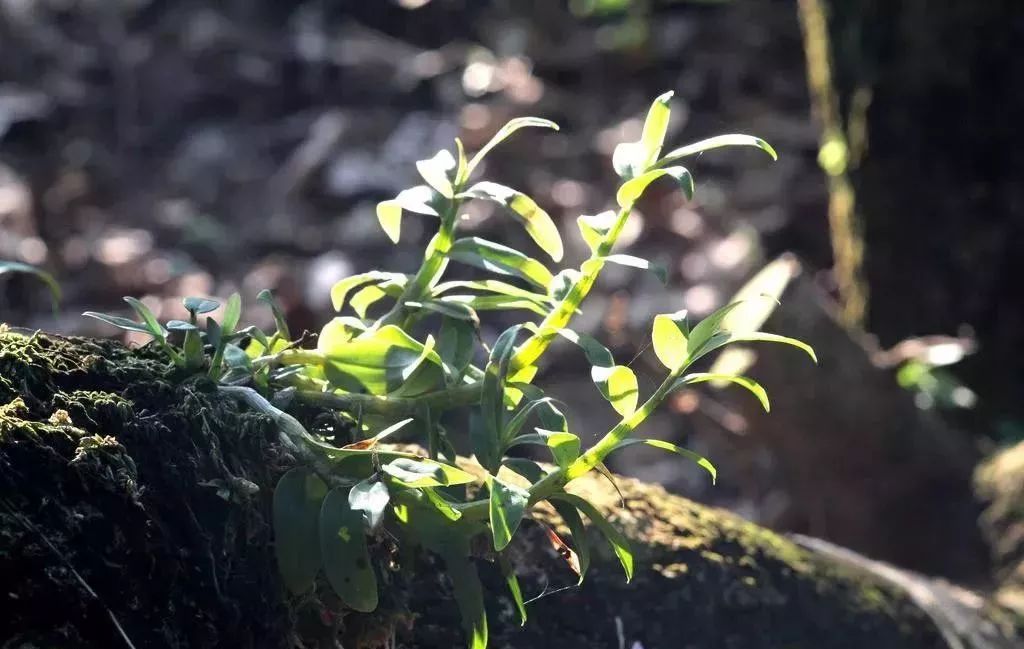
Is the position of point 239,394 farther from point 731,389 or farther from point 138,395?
point 731,389

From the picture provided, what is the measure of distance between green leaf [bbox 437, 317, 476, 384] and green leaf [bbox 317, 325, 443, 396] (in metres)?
0.04

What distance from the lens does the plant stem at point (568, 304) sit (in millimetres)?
910

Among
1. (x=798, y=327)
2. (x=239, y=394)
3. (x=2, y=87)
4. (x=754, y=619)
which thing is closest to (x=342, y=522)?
(x=239, y=394)

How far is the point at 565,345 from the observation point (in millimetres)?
3395

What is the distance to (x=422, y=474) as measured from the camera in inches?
31.0

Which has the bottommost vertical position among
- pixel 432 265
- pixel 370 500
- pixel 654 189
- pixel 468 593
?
pixel 654 189

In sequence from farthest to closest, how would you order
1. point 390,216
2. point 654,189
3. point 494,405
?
point 654,189 → point 390,216 → point 494,405

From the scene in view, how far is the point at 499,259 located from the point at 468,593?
323mm

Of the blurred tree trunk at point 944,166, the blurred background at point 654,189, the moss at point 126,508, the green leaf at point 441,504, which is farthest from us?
the blurred tree trunk at point 944,166

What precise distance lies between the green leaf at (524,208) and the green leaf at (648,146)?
86 mm

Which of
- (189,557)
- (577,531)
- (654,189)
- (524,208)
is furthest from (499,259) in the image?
(654,189)

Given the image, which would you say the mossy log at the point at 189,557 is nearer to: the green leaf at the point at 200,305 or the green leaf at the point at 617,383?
the green leaf at the point at 200,305

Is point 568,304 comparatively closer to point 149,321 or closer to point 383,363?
point 383,363

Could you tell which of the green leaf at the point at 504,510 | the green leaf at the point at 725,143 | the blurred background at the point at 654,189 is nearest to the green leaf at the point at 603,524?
the green leaf at the point at 504,510
